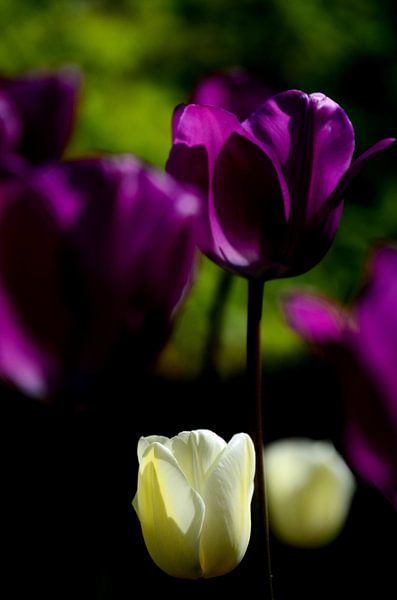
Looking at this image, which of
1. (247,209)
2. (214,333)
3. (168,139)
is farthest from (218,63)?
(247,209)

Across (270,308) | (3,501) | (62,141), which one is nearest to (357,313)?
(62,141)

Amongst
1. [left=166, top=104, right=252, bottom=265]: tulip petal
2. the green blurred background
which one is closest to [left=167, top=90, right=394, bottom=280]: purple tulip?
[left=166, top=104, right=252, bottom=265]: tulip petal

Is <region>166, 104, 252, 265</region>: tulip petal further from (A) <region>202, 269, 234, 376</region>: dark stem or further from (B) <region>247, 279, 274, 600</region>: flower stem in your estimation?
(A) <region>202, 269, 234, 376</region>: dark stem

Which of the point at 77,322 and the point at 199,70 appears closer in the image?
the point at 77,322

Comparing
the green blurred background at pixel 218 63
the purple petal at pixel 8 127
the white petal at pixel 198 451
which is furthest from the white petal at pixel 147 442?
the green blurred background at pixel 218 63

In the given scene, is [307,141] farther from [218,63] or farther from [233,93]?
[218,63]

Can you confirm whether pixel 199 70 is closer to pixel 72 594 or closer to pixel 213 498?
pixel 72 594

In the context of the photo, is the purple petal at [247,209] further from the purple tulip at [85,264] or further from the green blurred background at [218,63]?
the green blurred background at [218,63]
